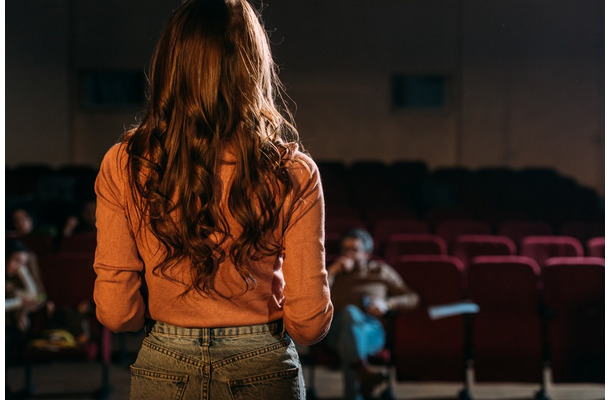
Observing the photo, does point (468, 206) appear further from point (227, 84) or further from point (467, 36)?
point (227, 84)

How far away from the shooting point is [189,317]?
88 centimetres

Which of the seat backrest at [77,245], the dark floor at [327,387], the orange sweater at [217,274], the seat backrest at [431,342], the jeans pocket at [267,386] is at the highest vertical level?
the orange sweater at [217,274]

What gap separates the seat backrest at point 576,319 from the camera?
10.3 ft

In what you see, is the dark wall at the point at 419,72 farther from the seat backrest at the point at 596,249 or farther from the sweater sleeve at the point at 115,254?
the sweater sleeve at the point at 115,254

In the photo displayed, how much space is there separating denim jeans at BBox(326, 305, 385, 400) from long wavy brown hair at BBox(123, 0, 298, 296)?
2116 millimetres

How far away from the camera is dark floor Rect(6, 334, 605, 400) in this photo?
10.5ft

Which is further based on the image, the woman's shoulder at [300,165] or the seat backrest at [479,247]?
the seat backrest at [479,247]

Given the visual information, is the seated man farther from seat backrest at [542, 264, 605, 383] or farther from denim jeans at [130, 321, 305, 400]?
denim jeans at [130, 321, 305, 400]

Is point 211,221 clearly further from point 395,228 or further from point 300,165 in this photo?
point 395,228

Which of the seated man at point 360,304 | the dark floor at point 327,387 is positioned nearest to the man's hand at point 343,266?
the seated man at point 360,304

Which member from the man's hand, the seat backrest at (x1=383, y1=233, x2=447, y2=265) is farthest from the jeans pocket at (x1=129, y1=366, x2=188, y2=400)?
the seat backrest at (x1=383, y1=233, x2=447, y2=265)

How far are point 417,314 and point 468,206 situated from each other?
3227mm

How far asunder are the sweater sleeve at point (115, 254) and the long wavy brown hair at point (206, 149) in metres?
0.03

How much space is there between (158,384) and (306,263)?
0.24m
